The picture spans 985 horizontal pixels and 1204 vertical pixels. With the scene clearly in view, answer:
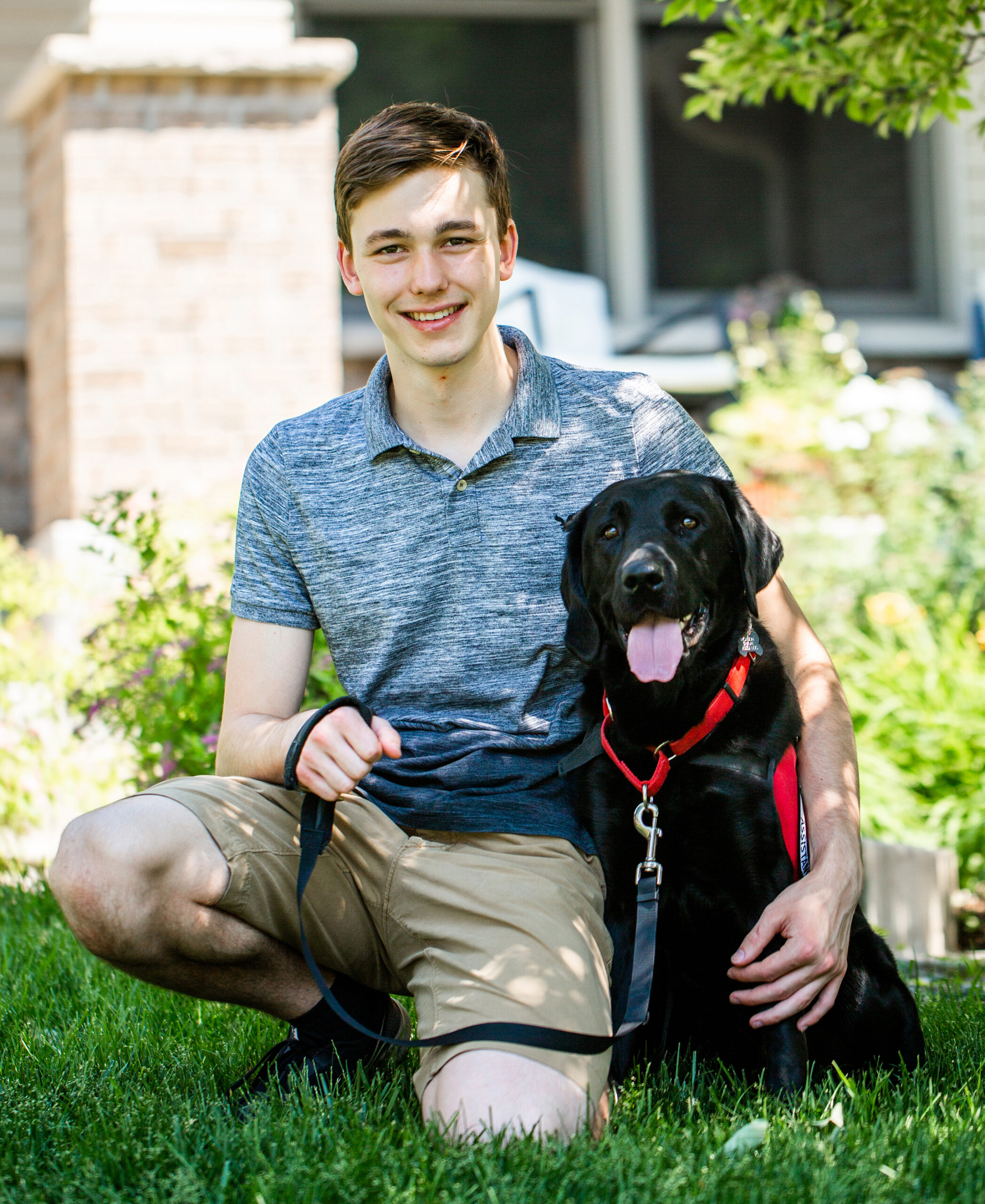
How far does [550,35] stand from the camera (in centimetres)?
796

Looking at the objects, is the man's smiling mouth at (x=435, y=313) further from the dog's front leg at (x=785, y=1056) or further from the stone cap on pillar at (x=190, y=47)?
the stone cap on pillar at (x=190, y=47)

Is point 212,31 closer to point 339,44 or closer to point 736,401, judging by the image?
point 339,44

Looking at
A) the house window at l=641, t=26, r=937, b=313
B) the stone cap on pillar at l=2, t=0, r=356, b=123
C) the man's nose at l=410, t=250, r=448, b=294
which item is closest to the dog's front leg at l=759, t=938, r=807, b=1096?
the man's nose at l=410, t=250, r=448, b=294

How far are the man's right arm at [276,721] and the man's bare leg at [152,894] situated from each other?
0.64 ft

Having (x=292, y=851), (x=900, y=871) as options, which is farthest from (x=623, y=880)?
(x=900, y=871)

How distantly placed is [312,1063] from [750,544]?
1.21 m

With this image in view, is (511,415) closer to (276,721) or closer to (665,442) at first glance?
(665,442)

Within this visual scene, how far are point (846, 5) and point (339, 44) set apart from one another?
3.84 meters

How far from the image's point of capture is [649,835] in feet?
7.82

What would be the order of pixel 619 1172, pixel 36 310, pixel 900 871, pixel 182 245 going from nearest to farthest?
pixel 619 1172
pixel 900 871
pixel 182 245
pixel 36 310

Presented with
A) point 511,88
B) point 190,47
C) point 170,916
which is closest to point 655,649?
point 170,916

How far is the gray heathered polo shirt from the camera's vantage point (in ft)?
8.29

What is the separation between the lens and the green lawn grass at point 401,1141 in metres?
1.78

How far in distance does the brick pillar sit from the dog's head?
13.0 feet
